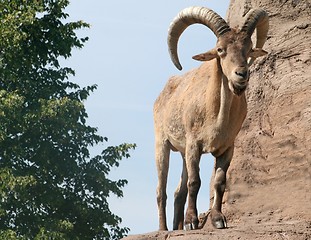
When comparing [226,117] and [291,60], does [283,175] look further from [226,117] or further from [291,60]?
[226,117]

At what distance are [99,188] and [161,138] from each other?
10342 millimetres

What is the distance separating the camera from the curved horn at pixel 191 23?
34.9 feet

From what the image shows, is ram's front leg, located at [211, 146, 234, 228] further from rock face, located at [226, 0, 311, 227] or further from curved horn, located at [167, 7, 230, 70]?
rock face, located at [226, 0, 311, 227]

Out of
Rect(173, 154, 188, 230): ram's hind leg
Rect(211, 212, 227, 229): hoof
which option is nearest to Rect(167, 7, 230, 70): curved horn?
Rect(173, 154, 188, 230): ram's hind leg

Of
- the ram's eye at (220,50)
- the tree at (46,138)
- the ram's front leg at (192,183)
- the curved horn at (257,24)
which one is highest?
the tree at (46,138)

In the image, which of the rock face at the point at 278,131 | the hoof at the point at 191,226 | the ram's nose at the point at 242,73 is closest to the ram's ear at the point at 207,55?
the ram's nose at the point at 242,73

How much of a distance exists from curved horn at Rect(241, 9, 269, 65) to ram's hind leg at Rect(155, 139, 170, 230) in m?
1.89

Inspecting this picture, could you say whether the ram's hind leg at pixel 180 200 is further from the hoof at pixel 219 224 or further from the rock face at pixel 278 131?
the rock face at pixel 278 131

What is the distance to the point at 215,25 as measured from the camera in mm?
10664

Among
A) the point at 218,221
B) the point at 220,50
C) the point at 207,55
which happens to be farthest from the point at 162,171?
the point at 220,50

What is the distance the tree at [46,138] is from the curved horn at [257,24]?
9.84 metres

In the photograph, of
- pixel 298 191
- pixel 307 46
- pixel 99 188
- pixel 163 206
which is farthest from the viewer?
pixel 99 188

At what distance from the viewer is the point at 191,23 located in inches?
444

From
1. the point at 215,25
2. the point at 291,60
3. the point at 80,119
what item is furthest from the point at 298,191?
the point at 80,119
